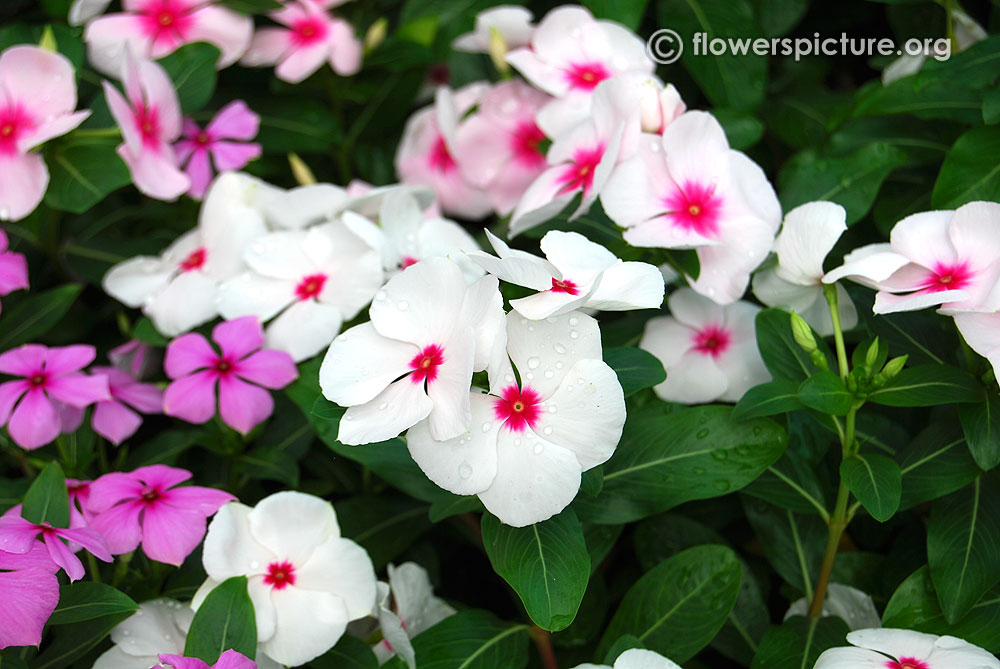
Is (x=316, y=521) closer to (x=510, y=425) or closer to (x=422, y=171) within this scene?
(x=510, y=425)

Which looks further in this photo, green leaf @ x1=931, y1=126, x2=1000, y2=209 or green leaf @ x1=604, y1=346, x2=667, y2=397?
green leaf @ x1=931, y1=126, x2=1000, y2=209

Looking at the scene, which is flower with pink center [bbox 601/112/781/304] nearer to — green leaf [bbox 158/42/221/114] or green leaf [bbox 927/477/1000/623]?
green leaf [bbox 927/477/1000/623]

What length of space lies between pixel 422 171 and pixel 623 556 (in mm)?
731

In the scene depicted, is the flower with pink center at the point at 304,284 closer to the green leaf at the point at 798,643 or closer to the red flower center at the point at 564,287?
the red flower center at the point at 564,287

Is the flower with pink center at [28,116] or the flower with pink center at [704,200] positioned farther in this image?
the flower with pink center at [28,116]

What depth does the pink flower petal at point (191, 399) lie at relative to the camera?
1196 millimetres

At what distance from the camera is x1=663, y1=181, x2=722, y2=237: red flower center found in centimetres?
115

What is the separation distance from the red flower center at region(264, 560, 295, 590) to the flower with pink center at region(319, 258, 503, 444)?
0.25 metres

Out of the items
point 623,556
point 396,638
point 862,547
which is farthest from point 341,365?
point 862,547

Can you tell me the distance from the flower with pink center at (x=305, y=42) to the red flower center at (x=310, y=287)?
1.77ft

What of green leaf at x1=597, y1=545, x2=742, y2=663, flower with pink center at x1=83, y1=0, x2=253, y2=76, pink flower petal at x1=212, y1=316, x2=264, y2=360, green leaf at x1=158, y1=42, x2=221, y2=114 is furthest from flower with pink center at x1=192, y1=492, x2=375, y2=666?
flower with pink center at x1=83, y1=0, x2=253, y2=76

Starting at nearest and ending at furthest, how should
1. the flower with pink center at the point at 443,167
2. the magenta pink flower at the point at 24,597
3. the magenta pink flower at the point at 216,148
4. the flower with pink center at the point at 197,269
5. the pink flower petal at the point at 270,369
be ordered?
the magenta pink flower at the point at 24,597 < the pink flower petal at the point at 270,369 < the flower with pink center at the point at 197,269 < the magenta pink flower at the point at 216,148 < the flower with pink center at the point at 443,167

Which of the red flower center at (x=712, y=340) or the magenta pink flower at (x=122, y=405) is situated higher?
the red flower center at (x=712, y=340)

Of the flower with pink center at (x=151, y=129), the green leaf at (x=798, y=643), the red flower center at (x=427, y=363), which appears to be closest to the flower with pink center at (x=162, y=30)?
the flower with pink center at (x=151, y=129)
